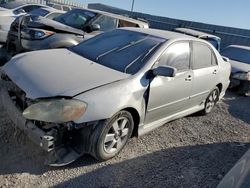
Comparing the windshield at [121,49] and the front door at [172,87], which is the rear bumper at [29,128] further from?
the front door at [172,87]

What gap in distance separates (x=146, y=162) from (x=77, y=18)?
204 inches

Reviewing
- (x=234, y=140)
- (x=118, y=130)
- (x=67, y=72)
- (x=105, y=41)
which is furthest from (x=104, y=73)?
(x=234, y=140)

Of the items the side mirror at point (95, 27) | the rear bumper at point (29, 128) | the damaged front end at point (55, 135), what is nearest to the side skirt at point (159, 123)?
the damaged front end at point (55, 135)

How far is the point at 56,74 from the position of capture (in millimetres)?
3578

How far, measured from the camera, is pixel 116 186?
3324mm

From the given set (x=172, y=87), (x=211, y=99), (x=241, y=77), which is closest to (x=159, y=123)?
(x=172, y=87)

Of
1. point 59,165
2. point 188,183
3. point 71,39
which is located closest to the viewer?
point 59,165

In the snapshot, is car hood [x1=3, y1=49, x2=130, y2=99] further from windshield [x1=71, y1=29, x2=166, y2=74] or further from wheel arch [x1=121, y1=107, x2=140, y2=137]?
wheel arch [x1=121, y1=107, x2=140, y2=137]

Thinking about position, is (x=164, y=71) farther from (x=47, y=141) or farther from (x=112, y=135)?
(x=47, y=141)

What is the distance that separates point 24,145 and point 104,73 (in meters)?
1.36

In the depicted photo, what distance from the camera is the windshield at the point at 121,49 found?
407 cm

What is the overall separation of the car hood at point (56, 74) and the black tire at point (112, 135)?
0.47 metres

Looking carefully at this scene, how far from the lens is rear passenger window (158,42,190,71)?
4.36m

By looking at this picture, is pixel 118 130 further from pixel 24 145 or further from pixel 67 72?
pixel 24 145
